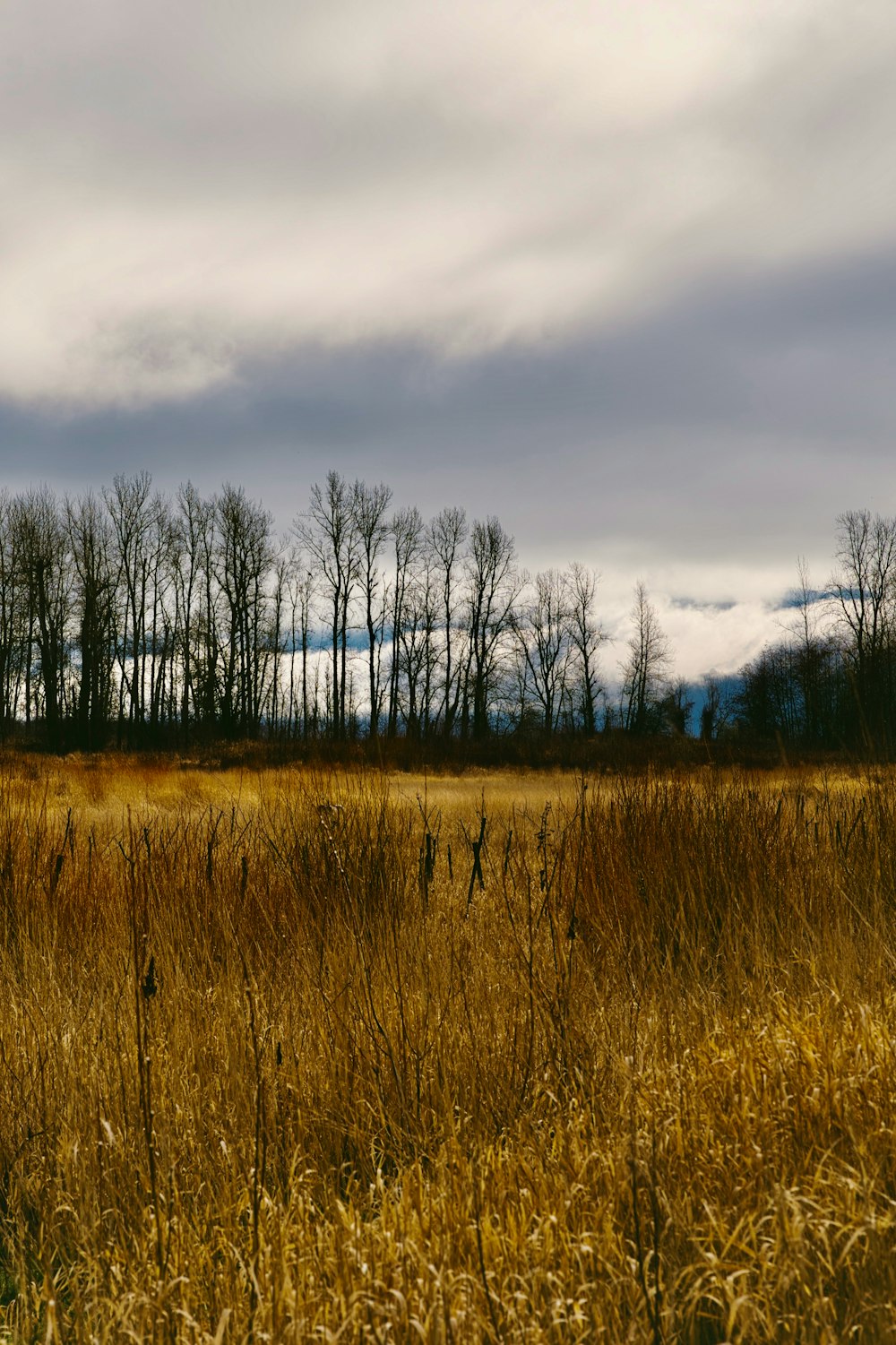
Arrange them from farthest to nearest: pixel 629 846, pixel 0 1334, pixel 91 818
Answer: pixel 91 818 < pixel 629 846 < pixel 0 1334

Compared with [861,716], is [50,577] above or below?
above

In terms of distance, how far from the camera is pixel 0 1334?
198 centimetres

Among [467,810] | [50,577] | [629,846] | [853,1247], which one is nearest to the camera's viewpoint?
[853,1247]

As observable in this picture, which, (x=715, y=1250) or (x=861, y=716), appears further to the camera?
(x=861, y=716)

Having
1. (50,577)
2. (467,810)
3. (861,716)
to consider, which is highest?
(50,577)

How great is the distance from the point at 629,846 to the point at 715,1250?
3.59m

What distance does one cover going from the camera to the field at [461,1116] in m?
1.73

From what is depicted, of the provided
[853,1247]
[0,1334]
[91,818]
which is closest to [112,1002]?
[0,1334]

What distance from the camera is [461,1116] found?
2703 mm

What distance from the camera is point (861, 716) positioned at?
15.9 feet

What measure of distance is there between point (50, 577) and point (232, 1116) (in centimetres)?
4047

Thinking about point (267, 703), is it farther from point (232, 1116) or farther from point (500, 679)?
point (232, 1116)

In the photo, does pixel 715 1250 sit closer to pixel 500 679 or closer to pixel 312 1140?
pixel 312 1140

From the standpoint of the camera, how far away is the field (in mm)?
1731
